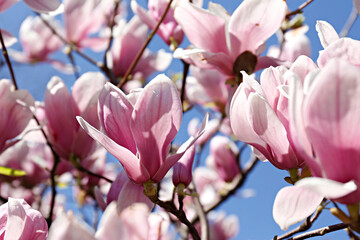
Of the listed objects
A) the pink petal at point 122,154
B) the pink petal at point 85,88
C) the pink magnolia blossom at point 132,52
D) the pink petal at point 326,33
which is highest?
the pink petal at point 326,33

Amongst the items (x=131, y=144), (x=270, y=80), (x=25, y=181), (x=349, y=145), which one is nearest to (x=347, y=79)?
(x=349, y=145)

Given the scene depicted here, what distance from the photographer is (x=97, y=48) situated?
158 cm

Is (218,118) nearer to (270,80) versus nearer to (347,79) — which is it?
(270,80)

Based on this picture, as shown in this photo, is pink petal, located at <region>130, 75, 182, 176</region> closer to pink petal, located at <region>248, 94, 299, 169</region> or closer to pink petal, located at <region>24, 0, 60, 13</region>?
pink petal, located at <region>248, 94, 299, 169</region>

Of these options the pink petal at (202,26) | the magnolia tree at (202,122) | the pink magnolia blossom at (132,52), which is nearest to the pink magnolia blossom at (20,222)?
the magnolia tree at (202,122)

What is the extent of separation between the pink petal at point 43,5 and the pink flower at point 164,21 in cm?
22

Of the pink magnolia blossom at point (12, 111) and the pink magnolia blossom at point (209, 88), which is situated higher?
the pink magnolia blossom at point (12, 111)

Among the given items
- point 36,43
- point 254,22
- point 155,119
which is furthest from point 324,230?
point 36,43

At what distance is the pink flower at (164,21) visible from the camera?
1.03m

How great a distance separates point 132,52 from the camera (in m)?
1.30

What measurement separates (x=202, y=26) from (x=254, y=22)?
97 millimetres

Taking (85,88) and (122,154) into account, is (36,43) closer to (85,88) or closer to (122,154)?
(85,88)

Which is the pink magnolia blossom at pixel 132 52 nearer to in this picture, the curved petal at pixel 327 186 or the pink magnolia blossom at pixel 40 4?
the pink magnolia blossom at pixel 40 4

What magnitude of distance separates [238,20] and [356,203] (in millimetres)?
437
